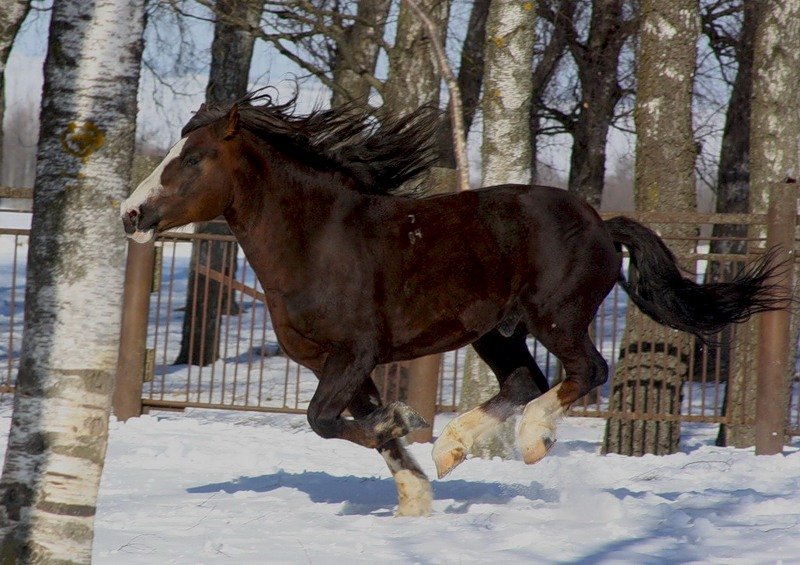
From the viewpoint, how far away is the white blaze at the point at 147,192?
4742mm

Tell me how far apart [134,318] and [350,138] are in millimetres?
3874

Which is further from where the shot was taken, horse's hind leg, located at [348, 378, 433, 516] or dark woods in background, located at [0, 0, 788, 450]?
dark woods in background, located at [0, 0, 788, 450]

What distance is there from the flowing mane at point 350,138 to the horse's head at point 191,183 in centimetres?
13

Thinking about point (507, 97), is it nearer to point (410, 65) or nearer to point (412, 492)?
point (410, 65)

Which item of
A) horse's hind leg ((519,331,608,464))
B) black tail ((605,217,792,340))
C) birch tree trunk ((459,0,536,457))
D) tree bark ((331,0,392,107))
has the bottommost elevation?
horse's hind leg ((519,331,608,464))

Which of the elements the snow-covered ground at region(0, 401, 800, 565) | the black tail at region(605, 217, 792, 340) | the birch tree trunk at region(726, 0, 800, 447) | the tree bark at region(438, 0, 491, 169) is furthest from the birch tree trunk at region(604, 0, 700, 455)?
the tree bark at region(438, 0, 491, 169)

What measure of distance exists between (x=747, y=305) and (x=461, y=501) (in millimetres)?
1965

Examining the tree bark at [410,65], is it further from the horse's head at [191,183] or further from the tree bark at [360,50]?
the horse's head at [191,183]

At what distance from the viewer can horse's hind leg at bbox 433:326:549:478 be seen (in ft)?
17.1

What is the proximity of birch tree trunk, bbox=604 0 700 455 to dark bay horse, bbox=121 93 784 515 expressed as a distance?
126 inches

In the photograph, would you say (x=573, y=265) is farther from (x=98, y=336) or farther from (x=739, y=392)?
(x=739, y=392)

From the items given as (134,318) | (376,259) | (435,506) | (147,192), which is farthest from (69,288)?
(134,318)

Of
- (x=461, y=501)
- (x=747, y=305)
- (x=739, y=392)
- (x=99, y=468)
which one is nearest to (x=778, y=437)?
(x=739, y=392)

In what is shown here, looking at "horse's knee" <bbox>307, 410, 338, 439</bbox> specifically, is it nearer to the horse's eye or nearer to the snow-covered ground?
the snow-covered ground
